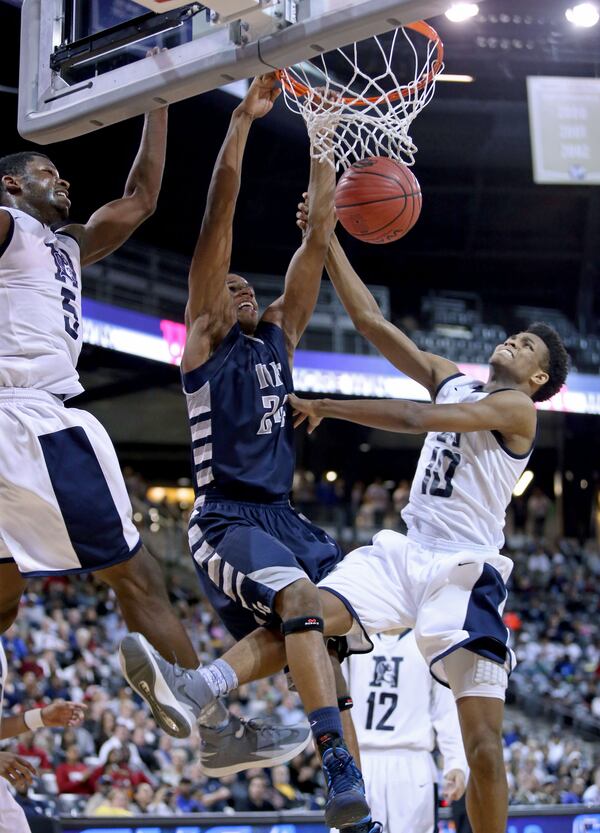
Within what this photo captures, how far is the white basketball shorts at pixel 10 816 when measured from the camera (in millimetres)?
4539

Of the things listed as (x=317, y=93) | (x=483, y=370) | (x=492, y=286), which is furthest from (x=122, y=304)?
(x=317, y=93)

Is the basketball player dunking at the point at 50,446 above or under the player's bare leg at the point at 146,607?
above

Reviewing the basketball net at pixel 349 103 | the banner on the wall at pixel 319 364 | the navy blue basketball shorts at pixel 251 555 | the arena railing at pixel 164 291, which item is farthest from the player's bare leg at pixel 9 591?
the arena railing at pixel 164 291

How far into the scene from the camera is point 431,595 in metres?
4.62

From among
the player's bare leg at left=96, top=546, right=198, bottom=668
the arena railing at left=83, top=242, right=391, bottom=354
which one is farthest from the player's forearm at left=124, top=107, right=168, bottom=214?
the arena railing at left=83, top=242, right=391, bottom=354

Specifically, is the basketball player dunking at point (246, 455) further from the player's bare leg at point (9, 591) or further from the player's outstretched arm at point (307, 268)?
the player's bare leg at point (9, 591)

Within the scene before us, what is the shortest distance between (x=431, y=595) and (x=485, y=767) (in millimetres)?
710

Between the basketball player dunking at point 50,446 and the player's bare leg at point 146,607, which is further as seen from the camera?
the player's bare leg at point 146,607

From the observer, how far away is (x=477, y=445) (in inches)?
193

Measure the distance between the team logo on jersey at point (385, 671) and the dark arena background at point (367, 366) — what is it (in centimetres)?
163

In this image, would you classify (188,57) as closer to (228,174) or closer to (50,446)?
(228,174)

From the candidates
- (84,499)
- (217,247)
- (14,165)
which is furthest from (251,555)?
(14,165)

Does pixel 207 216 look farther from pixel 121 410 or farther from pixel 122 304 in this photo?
pixel 121 410

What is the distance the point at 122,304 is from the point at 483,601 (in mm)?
11662
